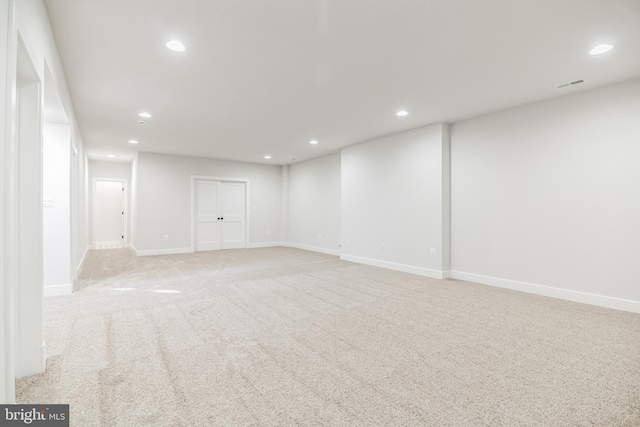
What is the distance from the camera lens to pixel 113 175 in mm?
9406

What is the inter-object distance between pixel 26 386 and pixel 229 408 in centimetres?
136

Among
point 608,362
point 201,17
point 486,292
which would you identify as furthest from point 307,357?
point 486,292

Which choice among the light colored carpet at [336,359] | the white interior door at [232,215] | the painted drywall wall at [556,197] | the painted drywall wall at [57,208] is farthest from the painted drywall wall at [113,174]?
the painted drywall wall at [556,197]

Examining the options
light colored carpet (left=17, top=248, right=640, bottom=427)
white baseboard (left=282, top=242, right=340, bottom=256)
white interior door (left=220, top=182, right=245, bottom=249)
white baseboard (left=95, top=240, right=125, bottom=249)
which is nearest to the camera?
light colored carpet (left=17, top=248, right=640, bottom=427)

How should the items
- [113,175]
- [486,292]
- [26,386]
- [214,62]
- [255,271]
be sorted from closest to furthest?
[26,386] < [214,62] < [486,292] < [255,271] < [113,175]

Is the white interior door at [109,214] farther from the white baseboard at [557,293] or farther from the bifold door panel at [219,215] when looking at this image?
the white baseboard at [557,293]

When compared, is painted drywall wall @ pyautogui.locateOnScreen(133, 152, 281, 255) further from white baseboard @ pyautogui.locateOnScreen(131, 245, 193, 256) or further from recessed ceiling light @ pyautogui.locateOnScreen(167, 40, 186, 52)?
recessed ceiling light @ pyautogui.locateOnScreen(167, 40, 186, 52)

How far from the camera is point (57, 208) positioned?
12.9ft

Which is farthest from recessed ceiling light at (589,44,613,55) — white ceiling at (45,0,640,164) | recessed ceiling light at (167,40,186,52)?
recessed ceiling light at (167,40,186,52)

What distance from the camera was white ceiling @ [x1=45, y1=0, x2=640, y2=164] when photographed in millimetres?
2281

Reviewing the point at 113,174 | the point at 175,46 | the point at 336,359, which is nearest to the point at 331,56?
the point at 175,46

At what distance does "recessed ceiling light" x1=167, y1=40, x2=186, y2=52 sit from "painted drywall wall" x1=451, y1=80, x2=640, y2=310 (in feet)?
14.0

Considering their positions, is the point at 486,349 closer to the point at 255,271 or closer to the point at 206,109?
the point at 255,271

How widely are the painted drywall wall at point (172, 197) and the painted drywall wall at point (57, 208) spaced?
3761mm
